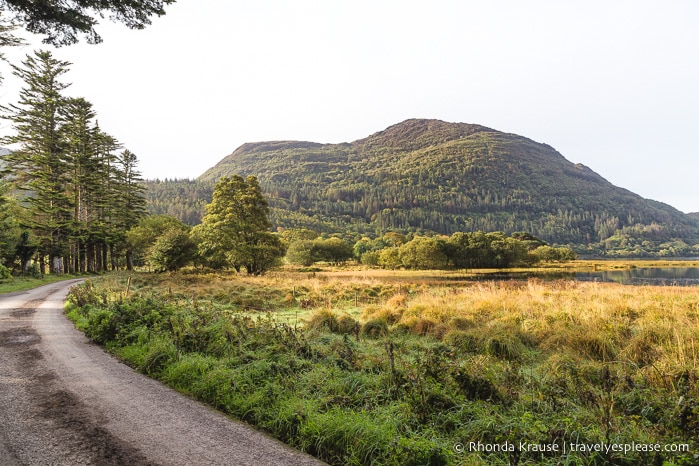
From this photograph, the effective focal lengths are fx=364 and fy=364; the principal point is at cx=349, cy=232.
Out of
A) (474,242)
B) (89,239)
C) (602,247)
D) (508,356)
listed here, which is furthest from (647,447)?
(602,247)

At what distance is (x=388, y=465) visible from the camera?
3.91 meters

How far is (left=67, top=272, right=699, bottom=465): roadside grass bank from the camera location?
4.10 m

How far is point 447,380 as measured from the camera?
5668 millimetres

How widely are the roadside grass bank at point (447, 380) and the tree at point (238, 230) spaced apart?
80.9 feet

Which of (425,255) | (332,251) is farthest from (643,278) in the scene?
(332,251)

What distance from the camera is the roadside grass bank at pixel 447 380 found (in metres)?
4.10

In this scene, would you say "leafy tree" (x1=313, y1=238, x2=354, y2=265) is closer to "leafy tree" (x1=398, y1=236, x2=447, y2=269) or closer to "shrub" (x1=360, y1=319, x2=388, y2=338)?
"leafy tree" (x1=398, y1=236, x2=447, y2=269)

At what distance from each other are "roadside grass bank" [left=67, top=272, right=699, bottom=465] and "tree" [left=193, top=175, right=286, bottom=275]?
2465cm

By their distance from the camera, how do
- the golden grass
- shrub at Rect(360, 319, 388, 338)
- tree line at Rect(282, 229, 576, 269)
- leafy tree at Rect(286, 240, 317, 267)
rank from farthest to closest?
1. leafy tree at Rect(286, 240, 317, 267)
2. tree line at Rect(282, 229, 576, 269)
3. shrub at Rect(360, 319, 388, 338)
4. the golden grass

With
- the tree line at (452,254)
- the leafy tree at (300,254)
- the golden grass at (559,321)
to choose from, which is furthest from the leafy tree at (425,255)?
the golden grass at (559,321)

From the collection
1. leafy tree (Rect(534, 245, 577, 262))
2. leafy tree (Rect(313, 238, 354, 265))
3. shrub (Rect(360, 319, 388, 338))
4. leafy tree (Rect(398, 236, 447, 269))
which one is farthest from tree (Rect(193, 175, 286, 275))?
leafy tree (Rect(534, 245, 577, 262))

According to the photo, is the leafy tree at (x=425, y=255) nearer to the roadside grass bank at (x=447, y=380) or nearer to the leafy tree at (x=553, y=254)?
the leafy tree at (x=553, y=254)

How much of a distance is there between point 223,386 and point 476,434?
3908 mm

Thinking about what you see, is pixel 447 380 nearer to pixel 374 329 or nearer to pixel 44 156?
pixel 374 329
